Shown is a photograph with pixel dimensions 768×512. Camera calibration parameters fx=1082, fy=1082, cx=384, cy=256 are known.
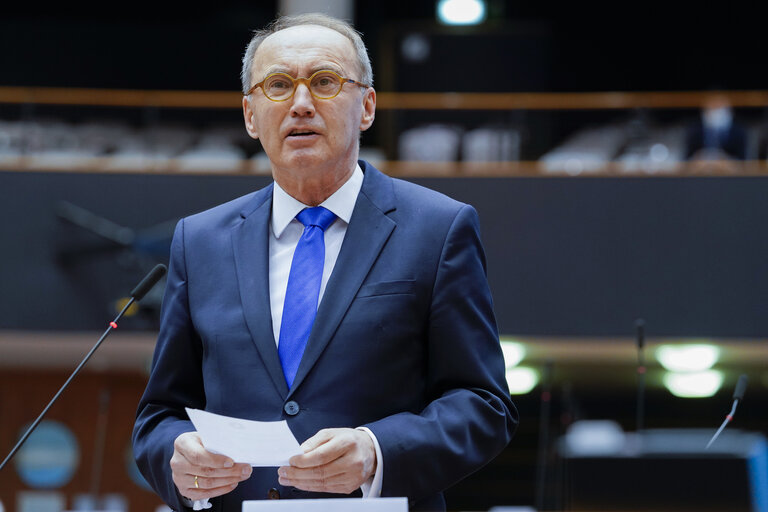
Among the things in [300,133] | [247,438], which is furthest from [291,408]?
[300,133]

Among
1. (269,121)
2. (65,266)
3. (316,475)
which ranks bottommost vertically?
(316,475)

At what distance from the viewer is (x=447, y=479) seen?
1756 mm

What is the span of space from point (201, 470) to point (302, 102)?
2.14ft

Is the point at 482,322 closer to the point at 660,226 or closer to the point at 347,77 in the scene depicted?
the point at 347,77

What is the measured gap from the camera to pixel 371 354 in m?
1.81

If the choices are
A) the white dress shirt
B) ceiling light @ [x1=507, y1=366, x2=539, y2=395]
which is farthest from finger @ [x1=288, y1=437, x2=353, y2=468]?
ceiling light @ [x1=507, y1=366, x2=539, y2=395]

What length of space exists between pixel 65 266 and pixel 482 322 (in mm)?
6225

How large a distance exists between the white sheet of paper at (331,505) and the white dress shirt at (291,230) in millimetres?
474

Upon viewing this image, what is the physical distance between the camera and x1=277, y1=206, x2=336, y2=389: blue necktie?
72.3 inches

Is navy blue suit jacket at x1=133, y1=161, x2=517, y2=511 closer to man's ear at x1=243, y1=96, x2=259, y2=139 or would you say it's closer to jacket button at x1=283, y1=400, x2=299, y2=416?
jacket button at x1=283, y1=400, x2=299, y2=416

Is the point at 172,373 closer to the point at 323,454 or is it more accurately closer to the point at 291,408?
the point at 291,408

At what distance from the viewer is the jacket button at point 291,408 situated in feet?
5.84

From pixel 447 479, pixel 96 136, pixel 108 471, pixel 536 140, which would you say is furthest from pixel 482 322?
pixel 108 471

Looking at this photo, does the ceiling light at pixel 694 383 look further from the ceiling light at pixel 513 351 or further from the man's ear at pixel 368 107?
the man's ear at pixel 368 107
